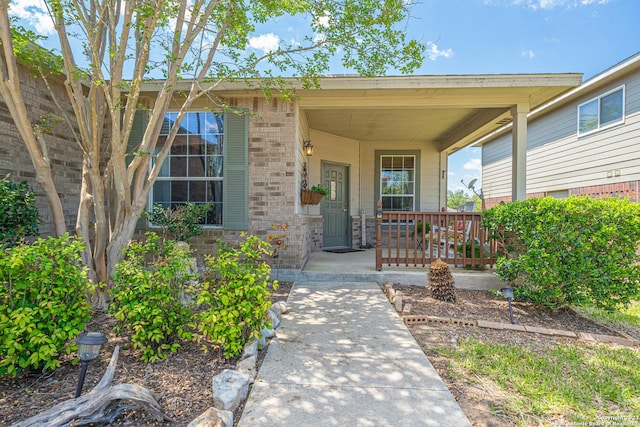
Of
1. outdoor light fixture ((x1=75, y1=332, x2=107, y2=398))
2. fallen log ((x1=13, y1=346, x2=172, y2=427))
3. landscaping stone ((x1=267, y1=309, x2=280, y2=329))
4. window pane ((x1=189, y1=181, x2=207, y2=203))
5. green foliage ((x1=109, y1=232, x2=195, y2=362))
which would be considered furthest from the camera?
window pane ((x1=189, y1=181, x2=207, y2=203))

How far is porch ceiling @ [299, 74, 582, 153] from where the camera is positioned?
4.39 meters

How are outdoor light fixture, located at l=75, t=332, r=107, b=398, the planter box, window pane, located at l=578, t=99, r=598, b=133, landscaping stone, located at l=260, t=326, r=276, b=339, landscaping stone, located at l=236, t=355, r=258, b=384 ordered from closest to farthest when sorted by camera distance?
outdoor light fixture, located at l=75, t=332, r=107, b=398, landscaping stone, located at l=236, t=355, r=258, b=384, landscaping stone, located at l=260, t=326, r=276, b=339, the planter box, window pane, located at l=578, t=99, r=598, b=133

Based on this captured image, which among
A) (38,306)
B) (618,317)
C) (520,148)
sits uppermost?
(520,148)

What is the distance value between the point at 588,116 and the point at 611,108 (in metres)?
0.62

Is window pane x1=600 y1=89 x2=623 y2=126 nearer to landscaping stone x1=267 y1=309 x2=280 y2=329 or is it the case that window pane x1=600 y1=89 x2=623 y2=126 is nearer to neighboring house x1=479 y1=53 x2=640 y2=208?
neighboring house x1=479 y1=53 x2=640 y2=208

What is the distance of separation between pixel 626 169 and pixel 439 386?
723 centimetres

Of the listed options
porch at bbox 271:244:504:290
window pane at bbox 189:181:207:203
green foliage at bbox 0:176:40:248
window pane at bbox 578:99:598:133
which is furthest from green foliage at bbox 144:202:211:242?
window pane at bbox 578:99:598:133

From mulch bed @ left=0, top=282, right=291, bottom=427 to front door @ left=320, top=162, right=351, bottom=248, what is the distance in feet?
16.0

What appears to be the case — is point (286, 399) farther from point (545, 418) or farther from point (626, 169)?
point (626, 169)

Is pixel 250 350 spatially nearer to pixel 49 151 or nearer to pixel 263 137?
pixel 263 137

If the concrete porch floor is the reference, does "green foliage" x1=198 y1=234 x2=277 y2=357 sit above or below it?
above

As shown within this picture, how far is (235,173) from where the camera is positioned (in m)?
4.83

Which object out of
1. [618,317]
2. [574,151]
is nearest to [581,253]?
[618,317]

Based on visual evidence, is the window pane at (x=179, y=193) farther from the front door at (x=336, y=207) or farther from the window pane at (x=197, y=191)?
the front door at (x=336, y=207)
